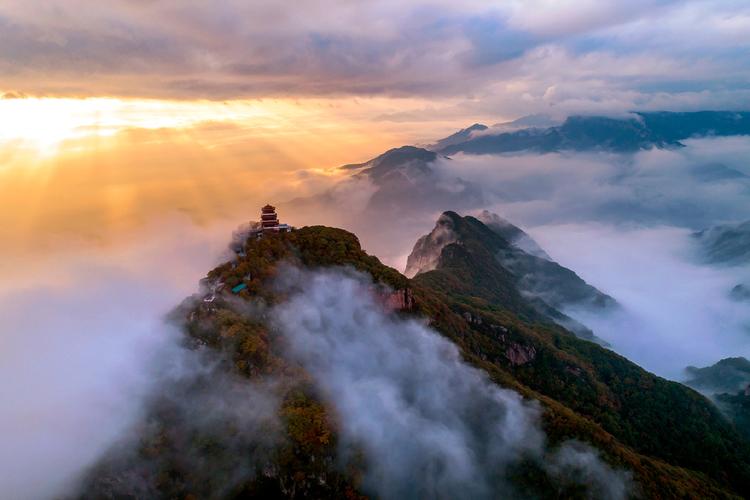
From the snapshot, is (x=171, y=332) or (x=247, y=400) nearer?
(x=247, y=400)

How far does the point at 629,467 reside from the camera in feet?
182

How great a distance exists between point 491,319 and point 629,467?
32177mm

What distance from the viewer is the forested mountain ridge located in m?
39.8

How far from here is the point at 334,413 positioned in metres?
45.2

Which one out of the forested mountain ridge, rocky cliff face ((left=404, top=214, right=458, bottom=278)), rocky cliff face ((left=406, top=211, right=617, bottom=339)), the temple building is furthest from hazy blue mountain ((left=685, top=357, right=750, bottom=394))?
the temple building

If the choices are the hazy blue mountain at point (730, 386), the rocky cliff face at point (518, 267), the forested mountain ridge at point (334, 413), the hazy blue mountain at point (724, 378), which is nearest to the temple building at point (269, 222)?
A: the forested mountain ridge at point (334, 413)

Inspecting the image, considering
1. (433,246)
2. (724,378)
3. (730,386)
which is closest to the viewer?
(730,386)

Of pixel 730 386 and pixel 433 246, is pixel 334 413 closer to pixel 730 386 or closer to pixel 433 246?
pixel 730 386

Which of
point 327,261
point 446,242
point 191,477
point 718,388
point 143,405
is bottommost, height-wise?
point 718,388

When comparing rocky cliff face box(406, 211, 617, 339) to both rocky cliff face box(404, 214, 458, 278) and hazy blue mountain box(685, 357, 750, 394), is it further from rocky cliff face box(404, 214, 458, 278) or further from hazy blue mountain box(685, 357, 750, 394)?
hazy blue mountain box(685, 357, 750, 394)

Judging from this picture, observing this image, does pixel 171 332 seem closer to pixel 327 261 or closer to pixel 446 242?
pixel 327 261

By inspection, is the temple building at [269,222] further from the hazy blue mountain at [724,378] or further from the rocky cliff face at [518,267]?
the hazy blue mountain at [724,378]

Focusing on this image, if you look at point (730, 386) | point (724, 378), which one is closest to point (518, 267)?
point (724, 378)

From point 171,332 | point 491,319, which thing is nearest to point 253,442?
point 171,332
